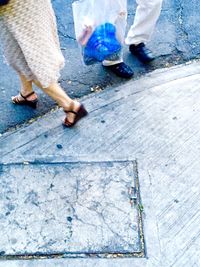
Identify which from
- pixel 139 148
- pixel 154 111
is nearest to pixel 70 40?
pixel 154 111

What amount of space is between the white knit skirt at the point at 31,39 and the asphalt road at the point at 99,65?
580 mm

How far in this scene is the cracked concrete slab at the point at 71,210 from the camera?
2.65 metres

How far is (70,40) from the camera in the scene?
4.32m

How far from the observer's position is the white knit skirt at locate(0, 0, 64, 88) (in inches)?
108

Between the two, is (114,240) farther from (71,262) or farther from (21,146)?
(21,146)

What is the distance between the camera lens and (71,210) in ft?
9.28

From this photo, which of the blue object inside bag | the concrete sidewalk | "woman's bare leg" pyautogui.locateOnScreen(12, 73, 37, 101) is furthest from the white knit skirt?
the concrete sidewalk

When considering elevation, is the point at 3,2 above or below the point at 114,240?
above

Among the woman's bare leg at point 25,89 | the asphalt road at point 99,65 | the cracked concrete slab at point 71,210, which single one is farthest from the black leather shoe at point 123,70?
the cracked concrete slab at point 71,210

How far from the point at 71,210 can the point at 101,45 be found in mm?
1414

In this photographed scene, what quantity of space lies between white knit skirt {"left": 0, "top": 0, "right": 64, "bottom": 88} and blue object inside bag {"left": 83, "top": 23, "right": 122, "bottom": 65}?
1.37ft

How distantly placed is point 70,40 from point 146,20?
928 mm

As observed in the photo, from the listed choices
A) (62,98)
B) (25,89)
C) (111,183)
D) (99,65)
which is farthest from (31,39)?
(99,65)

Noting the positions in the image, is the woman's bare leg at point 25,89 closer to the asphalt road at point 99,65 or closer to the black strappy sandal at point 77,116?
the asphalt road at point 99,65
